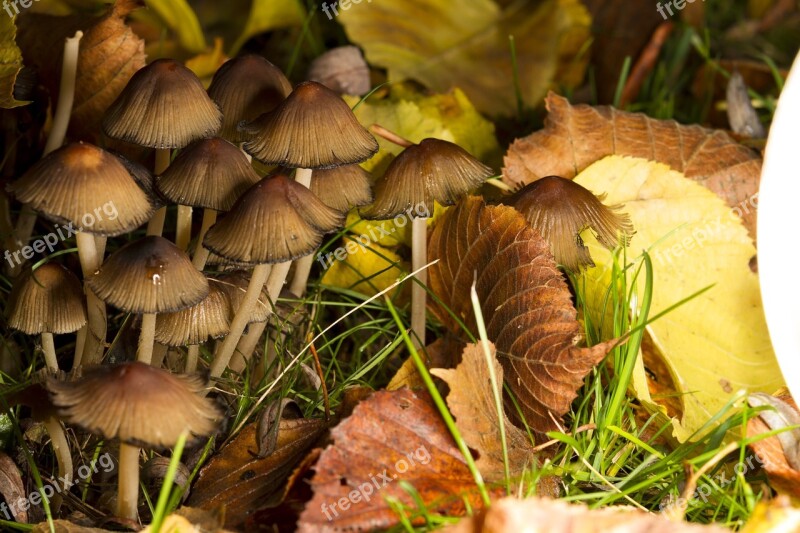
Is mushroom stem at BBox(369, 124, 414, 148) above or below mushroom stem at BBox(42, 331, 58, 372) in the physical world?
above

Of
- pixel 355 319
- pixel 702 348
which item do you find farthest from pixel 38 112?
pixel 702 348

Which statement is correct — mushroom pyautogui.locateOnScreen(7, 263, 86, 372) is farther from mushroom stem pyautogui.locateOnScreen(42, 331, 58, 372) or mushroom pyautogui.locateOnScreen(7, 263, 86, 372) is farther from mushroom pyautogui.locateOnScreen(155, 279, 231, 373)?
mushroom pyautogui.locateOnScreen(155, 279, 231, 373)

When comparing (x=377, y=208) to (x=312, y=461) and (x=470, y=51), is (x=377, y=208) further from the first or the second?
(x=470, y=51)

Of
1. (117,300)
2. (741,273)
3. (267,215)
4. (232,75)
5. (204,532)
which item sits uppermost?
(232,75)

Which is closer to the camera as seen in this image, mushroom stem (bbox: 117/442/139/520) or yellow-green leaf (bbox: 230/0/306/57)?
mushroom stem (bbox: 117/442/139/520)

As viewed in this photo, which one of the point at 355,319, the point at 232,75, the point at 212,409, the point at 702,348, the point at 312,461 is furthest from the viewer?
the point at 355,319

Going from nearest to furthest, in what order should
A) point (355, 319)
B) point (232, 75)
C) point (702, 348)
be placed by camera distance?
1. point (232, 75)
2. point (702, 348)
3. point (355, 319)

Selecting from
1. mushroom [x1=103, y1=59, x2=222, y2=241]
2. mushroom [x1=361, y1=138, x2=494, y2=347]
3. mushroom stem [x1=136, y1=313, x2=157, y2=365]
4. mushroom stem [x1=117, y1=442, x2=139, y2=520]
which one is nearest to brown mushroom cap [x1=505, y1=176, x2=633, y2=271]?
mushroom [x1=361, y1=138, x2=494, y2=347]
